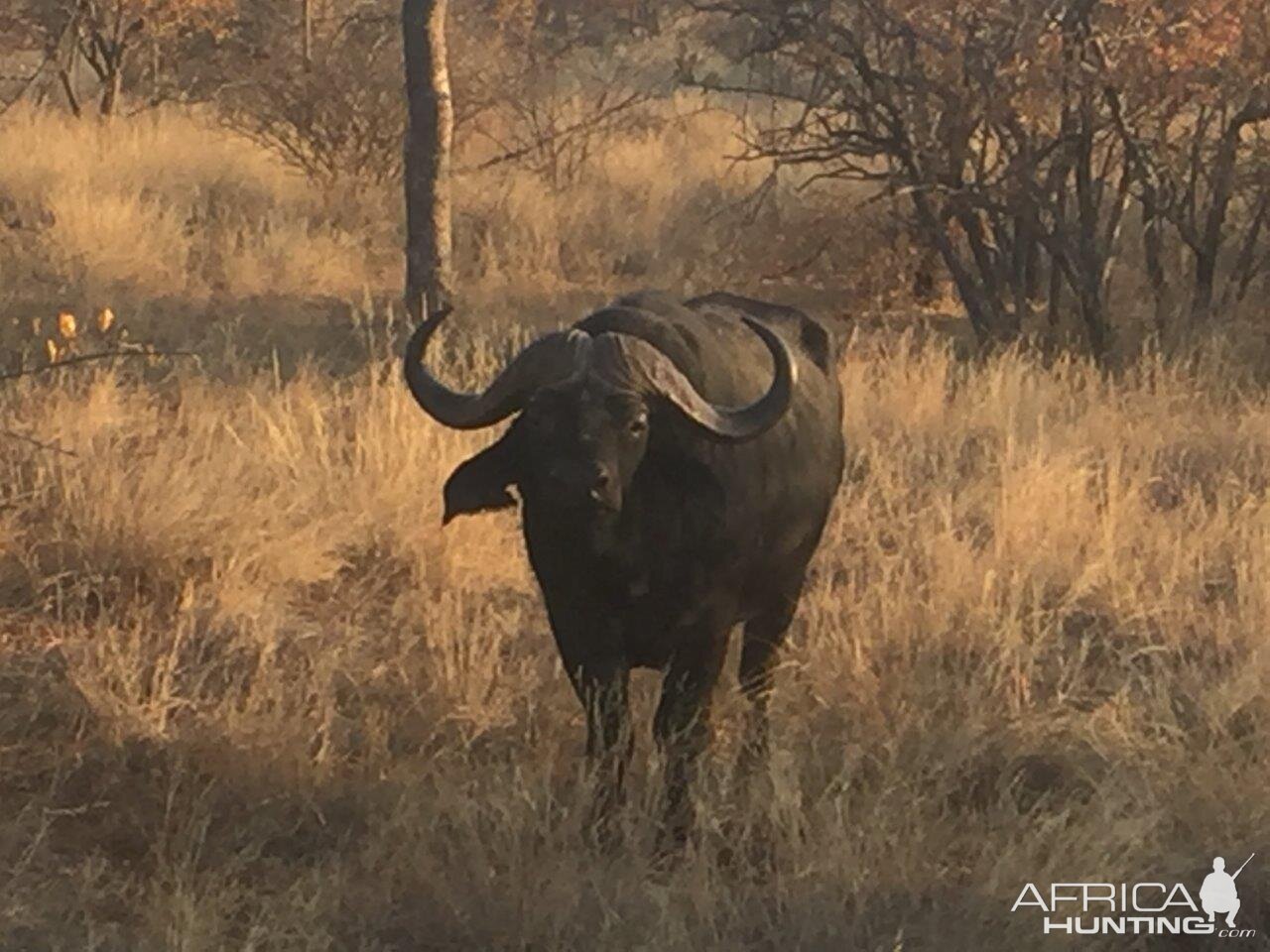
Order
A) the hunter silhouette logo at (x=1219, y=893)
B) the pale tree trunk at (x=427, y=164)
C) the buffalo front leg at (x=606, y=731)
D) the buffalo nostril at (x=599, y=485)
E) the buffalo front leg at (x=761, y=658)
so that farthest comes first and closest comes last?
the pale tree trunk at (x=427, y=164) → the buffalo front leg at (x=761, y=658) → the buffalo front leg at (x=606, y=731) → the hunter silhouette logo at (x=1219, y=893) → the buffalo nostril at (x=599, y=485)

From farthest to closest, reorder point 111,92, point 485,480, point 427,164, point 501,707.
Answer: point 111,92 < point 427,164 < point 501,707 < point 485,480

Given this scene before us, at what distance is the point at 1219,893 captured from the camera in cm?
399

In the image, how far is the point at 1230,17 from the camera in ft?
29.5

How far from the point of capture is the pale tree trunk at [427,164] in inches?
388

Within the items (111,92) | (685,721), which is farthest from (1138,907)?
(111,92)

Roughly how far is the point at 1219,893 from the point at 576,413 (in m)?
1.88

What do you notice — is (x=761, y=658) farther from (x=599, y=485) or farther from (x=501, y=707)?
(x=599, y=485)

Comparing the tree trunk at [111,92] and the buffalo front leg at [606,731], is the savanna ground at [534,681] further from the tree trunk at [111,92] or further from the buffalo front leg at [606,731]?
the tree trunk at [111,92]

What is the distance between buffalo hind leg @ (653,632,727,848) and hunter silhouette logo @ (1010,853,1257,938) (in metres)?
0.83

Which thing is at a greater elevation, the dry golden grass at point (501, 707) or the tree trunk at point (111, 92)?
the tree trunk at point (111, 92)

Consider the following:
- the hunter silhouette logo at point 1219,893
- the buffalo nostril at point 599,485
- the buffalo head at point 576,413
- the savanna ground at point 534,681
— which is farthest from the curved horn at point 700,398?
the hunter silhouette logo at point 1219,893

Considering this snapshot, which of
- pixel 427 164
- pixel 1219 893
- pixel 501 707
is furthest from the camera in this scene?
pixel 427 164

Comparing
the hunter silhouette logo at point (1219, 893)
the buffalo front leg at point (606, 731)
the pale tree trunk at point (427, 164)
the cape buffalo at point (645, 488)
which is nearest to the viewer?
the cape buffalo at point (645, 488)

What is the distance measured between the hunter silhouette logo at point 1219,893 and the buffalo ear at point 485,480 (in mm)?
1854
